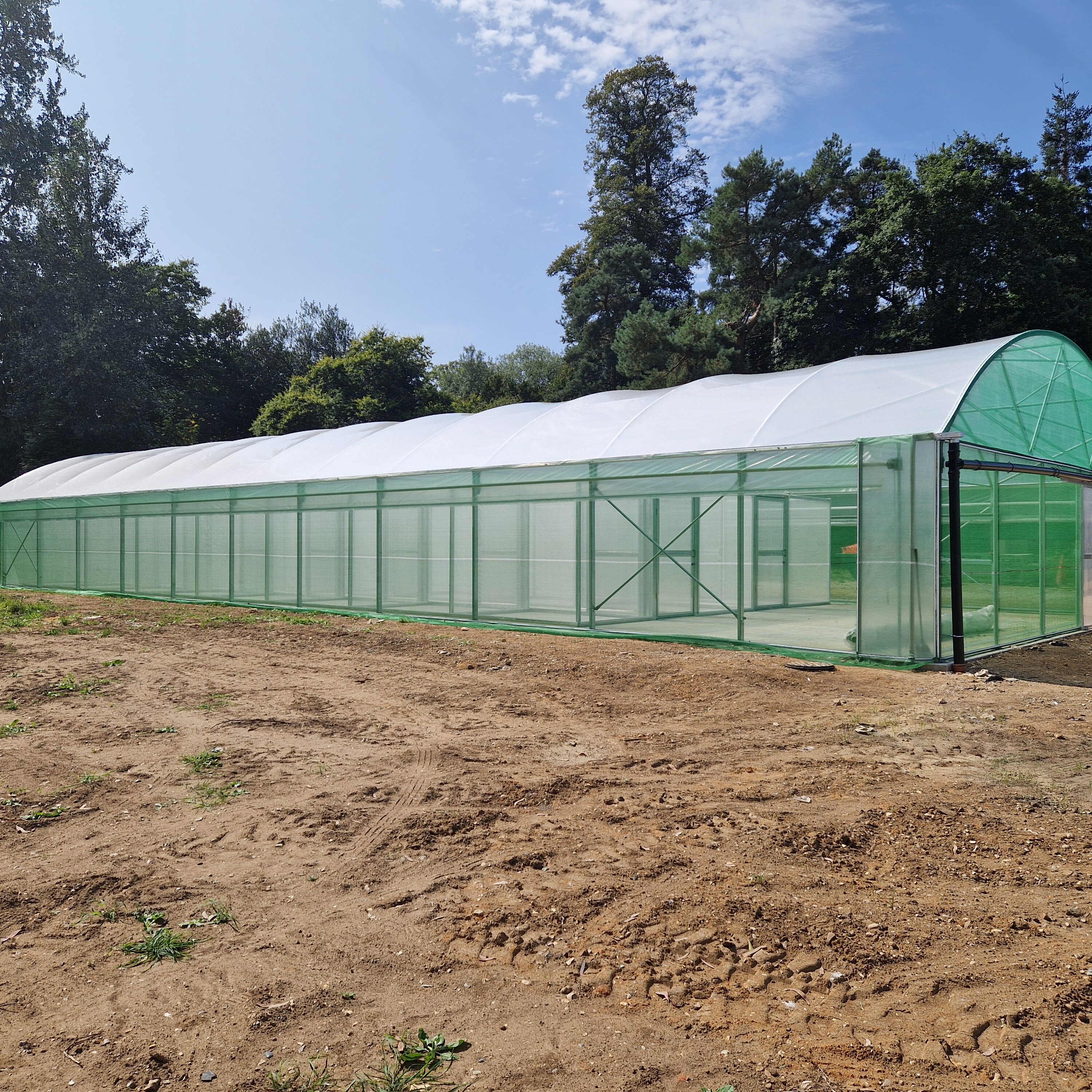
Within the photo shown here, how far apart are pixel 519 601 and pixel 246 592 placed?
657 cm

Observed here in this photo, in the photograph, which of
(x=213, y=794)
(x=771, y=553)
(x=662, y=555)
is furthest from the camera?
(x=771, y=553)

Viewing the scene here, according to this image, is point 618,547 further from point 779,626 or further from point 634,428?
point 779,626

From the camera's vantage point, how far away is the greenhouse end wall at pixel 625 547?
9930 mm

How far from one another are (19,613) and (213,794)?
38.9ft

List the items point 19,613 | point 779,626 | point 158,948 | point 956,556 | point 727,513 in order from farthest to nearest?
point 19,613 < point 727,513 < point 779,626 < point 956,556 < point 158,948

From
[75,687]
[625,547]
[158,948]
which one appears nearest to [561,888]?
[158,948]

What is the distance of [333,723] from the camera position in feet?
23.7

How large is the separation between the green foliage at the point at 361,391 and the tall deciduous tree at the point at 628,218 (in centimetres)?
633

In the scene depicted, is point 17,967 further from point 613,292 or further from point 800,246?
point 613,292

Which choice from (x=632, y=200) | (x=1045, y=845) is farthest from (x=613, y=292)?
(x=1045, y=845)

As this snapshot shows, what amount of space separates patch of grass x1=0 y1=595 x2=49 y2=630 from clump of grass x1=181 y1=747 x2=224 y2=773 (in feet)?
27.9

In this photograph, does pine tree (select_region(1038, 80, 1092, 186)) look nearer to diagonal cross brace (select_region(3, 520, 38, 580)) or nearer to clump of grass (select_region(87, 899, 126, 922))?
diagonal cross brace (select_region(3, 520, 38, 580))

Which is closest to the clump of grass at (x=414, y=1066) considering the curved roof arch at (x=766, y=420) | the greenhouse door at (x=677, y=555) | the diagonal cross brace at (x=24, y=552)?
the curved roof arch at (x=766, y=420)

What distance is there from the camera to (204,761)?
603cm
